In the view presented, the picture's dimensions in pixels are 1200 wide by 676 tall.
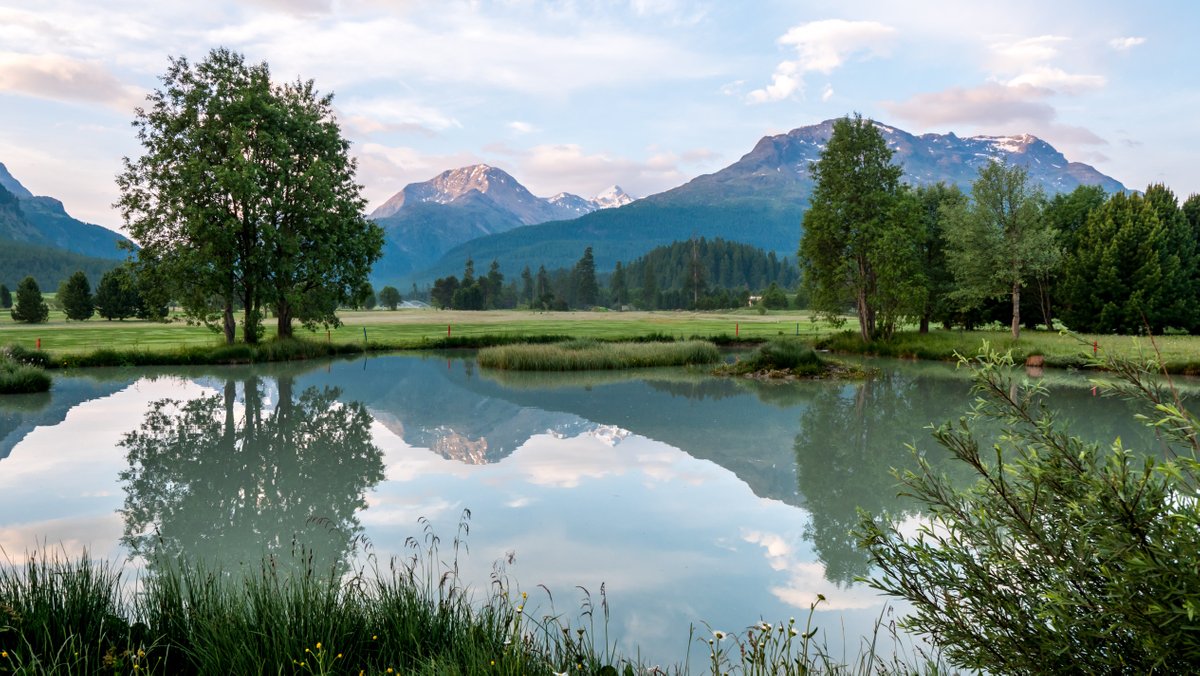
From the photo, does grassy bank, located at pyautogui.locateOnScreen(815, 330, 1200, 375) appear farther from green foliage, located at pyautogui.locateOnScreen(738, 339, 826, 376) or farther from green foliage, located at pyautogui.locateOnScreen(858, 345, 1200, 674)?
green foliage, located at pyautogui.locateOnScreen(858, 345, 1200, 674)

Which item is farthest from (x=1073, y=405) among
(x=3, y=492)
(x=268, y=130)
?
(x=268, y=130)

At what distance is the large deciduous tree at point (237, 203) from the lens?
31.3 m

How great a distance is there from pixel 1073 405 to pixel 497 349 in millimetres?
22144

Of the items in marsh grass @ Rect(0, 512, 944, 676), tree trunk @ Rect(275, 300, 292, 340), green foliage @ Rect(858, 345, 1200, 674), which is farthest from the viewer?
tree trunk @ Rect(275, 300, 292, 340)

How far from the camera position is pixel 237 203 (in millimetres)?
32844

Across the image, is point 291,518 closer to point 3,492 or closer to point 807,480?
point 3,492

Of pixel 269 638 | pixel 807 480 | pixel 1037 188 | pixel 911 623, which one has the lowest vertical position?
pixel 807 480

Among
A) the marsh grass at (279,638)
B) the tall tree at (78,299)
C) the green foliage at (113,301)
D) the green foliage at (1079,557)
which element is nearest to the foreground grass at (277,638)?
the marsh grass at (279,638)

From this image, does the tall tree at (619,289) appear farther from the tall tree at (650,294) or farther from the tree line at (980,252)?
the tree line at (980,252)

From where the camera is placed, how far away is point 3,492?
34.3 ft

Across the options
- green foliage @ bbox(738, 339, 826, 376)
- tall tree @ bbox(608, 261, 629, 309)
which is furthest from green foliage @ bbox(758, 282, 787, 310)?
green foliage @ bbox(738, 339, 826, 376)

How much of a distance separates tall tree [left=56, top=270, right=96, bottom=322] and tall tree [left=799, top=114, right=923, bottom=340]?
6572 cm

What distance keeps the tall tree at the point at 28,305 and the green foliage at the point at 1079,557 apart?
75.0 meters

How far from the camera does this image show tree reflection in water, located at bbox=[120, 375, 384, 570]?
7941 mm
